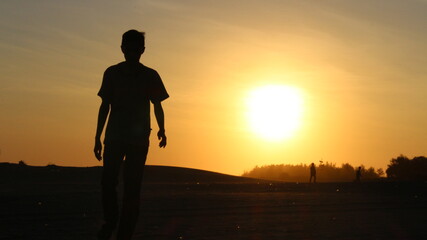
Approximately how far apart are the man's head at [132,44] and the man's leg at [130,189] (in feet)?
3.66

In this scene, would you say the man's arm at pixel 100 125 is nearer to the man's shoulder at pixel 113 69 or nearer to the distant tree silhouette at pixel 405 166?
the man's shoulder at pixel 113 69

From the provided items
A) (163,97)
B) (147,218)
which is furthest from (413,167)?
(163,97)

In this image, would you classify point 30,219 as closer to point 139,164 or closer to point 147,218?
point 147,218

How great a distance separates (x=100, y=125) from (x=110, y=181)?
2.33 ft

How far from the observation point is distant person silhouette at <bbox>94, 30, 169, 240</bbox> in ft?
30.6

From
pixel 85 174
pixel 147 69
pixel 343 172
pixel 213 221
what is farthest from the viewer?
pixel 343 172

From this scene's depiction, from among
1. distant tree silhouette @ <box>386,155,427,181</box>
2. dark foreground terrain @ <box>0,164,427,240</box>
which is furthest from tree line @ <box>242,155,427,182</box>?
dark foreground terrain @ <box>0,164,427,240</box>

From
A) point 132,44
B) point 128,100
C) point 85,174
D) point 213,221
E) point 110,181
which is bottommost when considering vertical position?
point 213,221

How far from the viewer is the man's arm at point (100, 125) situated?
30.9 ft

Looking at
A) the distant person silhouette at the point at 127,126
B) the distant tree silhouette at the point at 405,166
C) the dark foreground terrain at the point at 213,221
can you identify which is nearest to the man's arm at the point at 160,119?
the distant person silhouette at the point at 127,126

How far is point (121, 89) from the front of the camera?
31.2ft

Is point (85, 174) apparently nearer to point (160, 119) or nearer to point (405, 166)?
point (405, 166)

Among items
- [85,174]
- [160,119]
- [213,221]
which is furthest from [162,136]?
[85,174]

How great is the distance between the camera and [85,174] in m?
49.0
